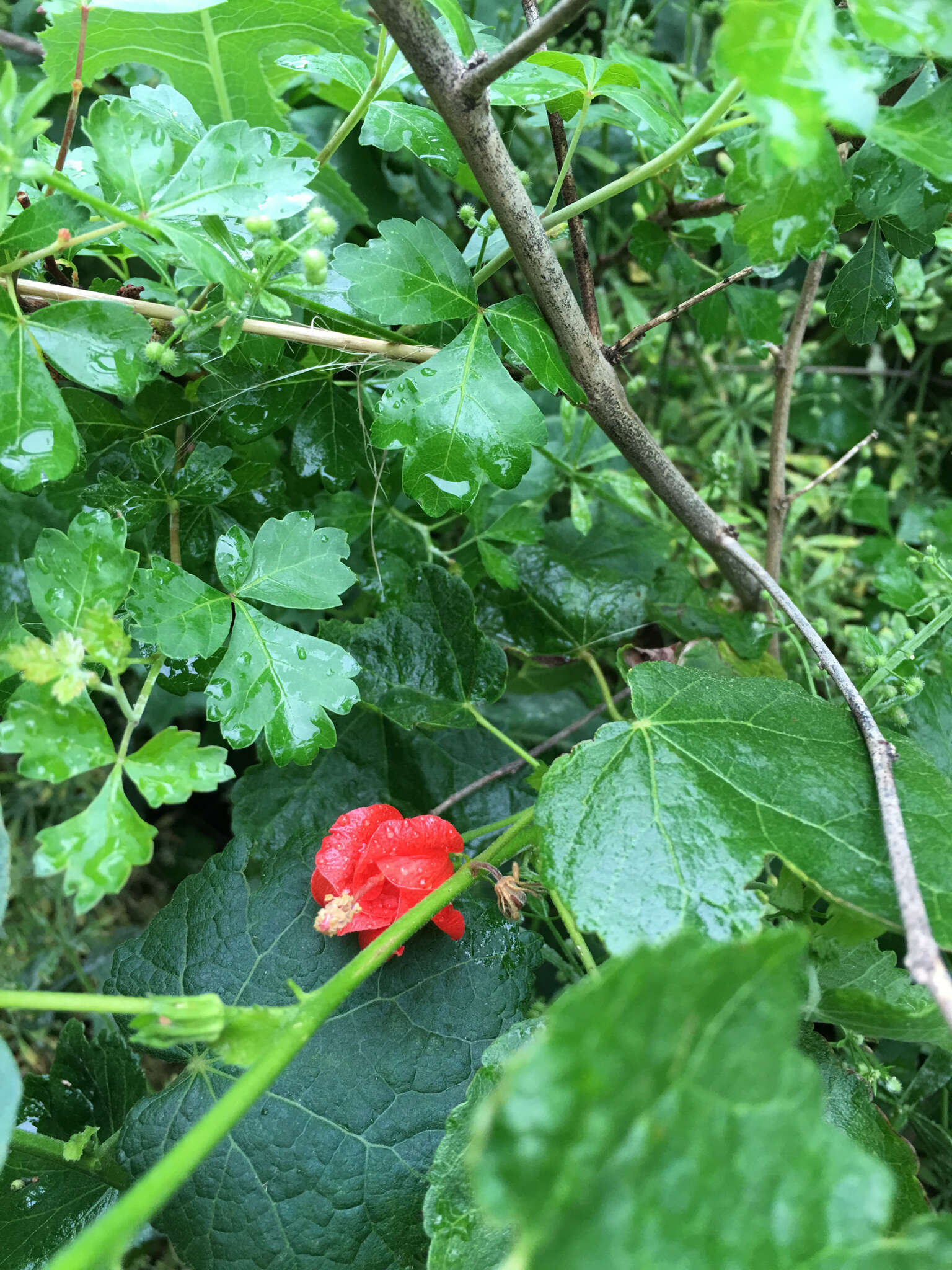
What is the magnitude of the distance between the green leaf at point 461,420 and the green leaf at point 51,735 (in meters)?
0.32

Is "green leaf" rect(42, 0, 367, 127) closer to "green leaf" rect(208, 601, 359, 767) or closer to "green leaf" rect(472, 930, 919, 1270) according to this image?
"green leaf" rect(208, 601, 359, 767)

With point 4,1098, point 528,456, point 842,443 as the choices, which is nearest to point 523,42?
point 528,456

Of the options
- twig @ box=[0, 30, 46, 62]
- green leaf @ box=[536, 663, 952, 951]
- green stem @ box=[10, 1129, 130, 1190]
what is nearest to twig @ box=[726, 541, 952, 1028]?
green leaf @ box=[536, 663, 952, 951]

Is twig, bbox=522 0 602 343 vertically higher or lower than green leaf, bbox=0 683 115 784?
higher

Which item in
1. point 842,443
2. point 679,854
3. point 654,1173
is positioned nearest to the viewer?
point 654,1173

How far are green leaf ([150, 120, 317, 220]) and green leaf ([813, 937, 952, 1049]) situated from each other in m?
0.69

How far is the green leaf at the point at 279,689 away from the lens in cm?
75

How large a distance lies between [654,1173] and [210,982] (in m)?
0.51

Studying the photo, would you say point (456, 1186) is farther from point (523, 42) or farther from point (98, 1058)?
point (523, 42)

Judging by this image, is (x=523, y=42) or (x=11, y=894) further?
(x=11, y=894)

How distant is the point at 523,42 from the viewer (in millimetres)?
563

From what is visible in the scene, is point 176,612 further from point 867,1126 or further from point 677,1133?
point 867,1126

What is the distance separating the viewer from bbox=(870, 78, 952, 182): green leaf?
60 cm

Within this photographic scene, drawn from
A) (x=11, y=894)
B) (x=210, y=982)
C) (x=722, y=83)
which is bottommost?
(x=11, y=894)
